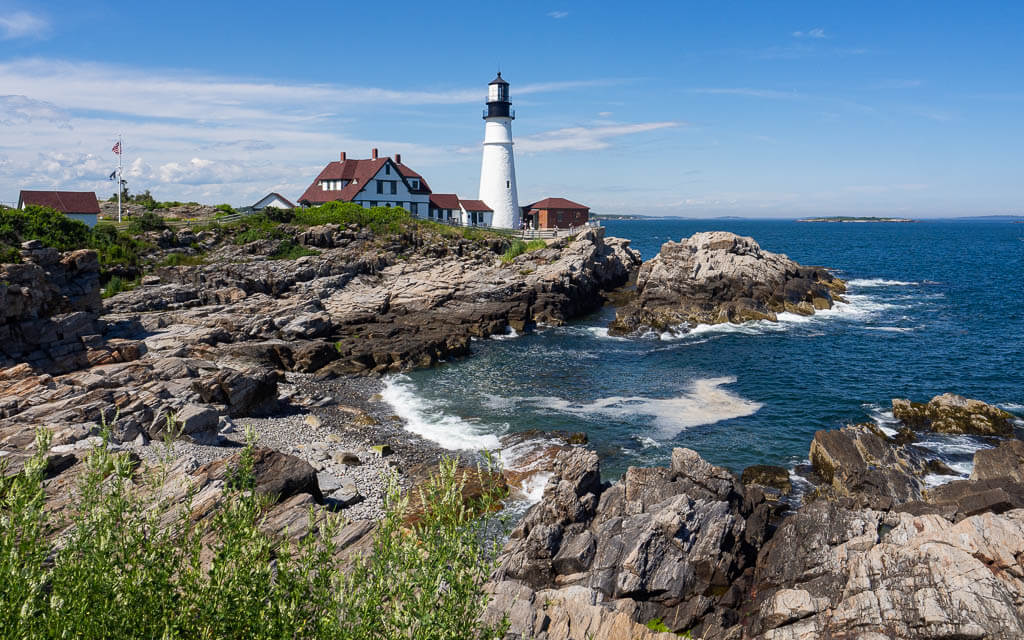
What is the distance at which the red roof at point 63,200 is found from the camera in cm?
5978

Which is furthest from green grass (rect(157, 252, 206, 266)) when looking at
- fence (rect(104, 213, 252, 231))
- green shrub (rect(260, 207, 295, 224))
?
green shrub (rect(260, 207, 295, 224))

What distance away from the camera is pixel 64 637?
6.96 meters

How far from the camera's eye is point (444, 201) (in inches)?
3300

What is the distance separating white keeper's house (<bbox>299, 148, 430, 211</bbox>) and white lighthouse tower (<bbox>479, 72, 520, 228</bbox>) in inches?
331

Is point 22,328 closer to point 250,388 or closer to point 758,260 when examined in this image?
point 250,388


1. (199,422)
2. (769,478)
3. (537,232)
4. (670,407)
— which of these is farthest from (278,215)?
(769,478)

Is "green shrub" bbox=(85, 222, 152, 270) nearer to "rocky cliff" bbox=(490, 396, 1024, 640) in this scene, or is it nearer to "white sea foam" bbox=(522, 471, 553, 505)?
"white sea foam" bbox=(522, 471, 553, 505)

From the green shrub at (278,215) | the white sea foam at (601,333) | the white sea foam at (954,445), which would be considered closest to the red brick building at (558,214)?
the green shrub at (278,215)

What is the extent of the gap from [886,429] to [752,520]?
14889 mm

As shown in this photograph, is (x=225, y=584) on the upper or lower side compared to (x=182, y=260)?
lower

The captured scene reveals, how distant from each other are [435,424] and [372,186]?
5225cm

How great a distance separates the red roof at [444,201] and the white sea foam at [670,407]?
51927mm

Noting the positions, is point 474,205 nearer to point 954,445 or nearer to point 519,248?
point 519,248

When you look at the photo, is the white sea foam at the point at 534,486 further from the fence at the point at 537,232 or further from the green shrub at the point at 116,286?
the fence at the point at 537,232
